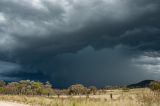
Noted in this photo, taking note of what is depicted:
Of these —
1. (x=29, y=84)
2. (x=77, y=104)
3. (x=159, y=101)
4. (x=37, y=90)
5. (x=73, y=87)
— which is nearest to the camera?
(x=159, y=101)

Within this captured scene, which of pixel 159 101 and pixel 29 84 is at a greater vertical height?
pixel 29 84

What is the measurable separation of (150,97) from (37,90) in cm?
12715

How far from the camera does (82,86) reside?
13638 cm

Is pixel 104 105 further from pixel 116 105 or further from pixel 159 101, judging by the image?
pixel 159 101

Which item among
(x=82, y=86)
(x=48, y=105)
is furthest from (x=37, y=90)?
(x=48, y=105)

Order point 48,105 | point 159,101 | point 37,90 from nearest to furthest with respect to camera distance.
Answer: point 159,101, point 48,105, point 37,90

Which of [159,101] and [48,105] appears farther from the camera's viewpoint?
[48,105]

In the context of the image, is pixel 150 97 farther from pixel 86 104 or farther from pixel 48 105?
pixel 48 105

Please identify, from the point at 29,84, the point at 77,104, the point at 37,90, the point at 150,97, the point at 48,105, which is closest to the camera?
the point at 150,97

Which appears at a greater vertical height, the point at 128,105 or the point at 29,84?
the point at 29,84

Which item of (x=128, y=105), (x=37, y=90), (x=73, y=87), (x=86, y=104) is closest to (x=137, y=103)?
(x=128, y=105)

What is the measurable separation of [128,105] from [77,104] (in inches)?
218

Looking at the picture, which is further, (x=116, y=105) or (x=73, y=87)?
(x=73, y=87)

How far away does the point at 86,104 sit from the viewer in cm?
2945
